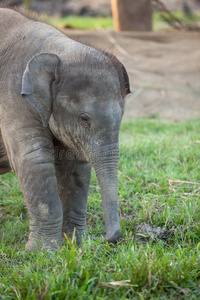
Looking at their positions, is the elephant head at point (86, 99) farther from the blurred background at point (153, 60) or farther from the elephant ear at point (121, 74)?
the blurred background at point (153, 60)

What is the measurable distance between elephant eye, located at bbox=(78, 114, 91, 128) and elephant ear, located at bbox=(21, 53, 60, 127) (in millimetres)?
251

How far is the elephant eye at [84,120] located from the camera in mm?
3685

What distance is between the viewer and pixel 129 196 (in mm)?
5223

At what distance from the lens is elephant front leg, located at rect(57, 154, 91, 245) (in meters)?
4.41

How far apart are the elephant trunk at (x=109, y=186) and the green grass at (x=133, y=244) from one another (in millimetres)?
154

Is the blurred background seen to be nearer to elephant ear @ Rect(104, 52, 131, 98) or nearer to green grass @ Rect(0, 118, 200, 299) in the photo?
green grass @ Rect(0, 118, 200, 299)

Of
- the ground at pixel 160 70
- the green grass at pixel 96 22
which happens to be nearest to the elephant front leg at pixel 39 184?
the ground at pixel 160 70

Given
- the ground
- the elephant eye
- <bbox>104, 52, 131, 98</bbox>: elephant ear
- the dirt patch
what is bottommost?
the ground

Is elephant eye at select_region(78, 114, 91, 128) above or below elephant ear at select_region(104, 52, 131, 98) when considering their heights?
below

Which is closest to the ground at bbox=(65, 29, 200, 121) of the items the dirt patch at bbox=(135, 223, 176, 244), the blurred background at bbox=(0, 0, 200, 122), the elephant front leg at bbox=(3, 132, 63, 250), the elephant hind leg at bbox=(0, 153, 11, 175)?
the blurred background at bbox=(0, 0, 200, 122)

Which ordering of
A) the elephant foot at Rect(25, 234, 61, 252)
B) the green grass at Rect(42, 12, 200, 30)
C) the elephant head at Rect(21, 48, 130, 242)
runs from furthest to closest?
the green grass at Rect(42, 12, 200, 30)
the elephant foot at Rect(25, 234, 61, 252)
the elephant head at Rect(21, 48, 130, 242)

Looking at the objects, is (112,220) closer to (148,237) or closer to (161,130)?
(148,237)

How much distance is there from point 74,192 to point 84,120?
0.95 m

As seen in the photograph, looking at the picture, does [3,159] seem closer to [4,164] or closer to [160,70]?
[4,164]
